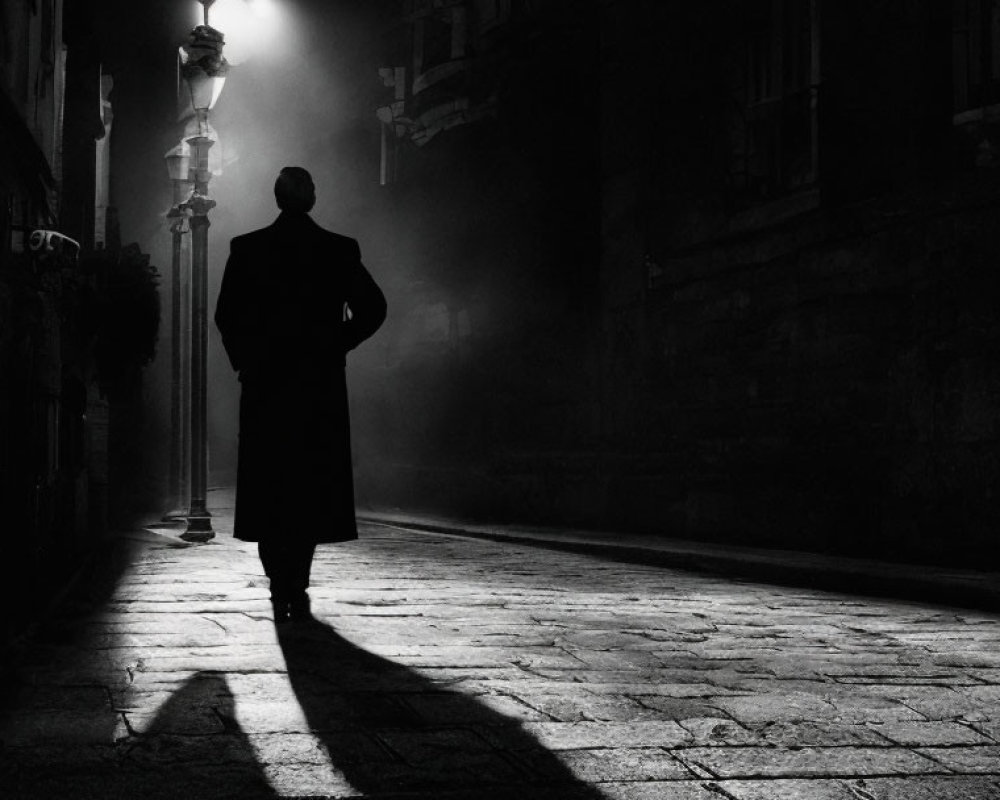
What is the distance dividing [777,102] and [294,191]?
7489 millimetres

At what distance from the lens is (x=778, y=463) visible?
1154 centimetres

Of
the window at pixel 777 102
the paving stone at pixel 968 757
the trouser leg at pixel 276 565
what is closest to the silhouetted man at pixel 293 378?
the trouser leg at pixel 276 565

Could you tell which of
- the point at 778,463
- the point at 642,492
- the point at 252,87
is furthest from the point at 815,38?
the point at 252,87

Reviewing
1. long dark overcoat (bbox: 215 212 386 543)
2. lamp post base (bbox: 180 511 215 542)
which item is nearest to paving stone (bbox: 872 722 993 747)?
long dark overcoat (bbox: 215 212 386 543)

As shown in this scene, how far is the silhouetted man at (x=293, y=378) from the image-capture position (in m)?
5.67

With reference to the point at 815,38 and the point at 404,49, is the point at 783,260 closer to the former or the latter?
the point at 815,38

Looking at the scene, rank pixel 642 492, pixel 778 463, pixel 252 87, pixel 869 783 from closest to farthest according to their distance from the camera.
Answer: pixel 869 783 < pixel 778 463 < pixel 642 492 < pixel 252 87

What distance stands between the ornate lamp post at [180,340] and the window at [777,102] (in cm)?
553

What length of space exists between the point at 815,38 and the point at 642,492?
180 inches

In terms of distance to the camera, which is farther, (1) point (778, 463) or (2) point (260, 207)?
(2) point (260, 207)

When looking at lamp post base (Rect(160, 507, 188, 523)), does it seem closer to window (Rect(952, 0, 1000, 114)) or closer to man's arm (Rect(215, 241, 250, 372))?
man's arm (Rect(215, 241, 250, 372))

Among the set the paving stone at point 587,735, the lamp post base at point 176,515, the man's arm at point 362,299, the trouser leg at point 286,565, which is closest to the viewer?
the paving stone at point 587,735

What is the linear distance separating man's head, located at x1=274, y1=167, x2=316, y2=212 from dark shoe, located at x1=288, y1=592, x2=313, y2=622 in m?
1.71

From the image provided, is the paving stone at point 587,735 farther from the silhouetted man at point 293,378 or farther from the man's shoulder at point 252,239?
the man's shoulder at point 252,239
